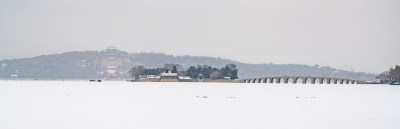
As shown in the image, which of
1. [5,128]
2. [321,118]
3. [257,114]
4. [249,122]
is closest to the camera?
[5,128]

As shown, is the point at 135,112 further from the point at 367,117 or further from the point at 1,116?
the point at 367,117

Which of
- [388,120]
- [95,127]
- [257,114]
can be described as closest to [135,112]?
[257,114]

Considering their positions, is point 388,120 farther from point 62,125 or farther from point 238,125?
point 62,125

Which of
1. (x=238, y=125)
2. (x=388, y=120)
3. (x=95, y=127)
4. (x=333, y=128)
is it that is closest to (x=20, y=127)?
(x=95, y=127)

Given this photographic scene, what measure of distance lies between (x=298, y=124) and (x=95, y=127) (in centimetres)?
1257

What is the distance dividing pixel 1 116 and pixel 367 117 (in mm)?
26053

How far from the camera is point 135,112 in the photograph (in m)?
49.1

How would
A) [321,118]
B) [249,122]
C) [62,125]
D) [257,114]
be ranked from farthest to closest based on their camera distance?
[257,114], [321,118], [249,122], [62,125]

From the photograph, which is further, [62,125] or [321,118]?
[321,118]

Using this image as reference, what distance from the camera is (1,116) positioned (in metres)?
43.0

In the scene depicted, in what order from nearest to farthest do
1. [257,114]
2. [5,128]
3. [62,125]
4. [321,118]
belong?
[5,128]
[62,125]
[321,118]
[257,114]

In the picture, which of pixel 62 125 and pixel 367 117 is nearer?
pixel 62 125

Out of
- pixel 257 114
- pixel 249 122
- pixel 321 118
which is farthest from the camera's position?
pixel 257 114

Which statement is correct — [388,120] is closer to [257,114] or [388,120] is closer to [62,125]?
[257,114]
